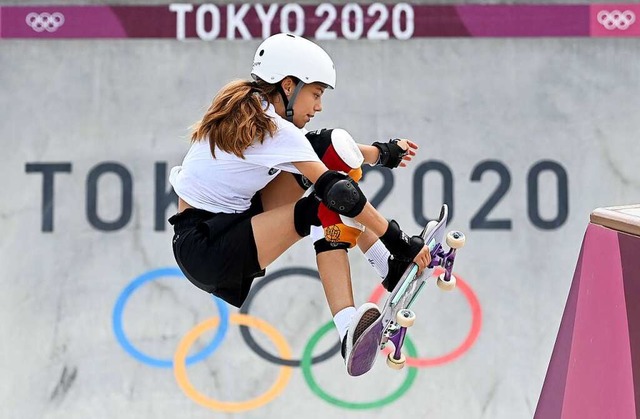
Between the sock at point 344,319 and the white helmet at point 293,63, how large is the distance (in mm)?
822

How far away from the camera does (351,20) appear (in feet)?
21.9

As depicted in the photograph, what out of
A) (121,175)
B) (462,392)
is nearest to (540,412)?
(462,392)

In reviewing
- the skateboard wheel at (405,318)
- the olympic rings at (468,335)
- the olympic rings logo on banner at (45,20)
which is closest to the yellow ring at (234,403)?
the olympic rings at (468,335)

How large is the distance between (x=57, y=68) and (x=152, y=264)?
1.49 meters

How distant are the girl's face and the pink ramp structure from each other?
3.59ft

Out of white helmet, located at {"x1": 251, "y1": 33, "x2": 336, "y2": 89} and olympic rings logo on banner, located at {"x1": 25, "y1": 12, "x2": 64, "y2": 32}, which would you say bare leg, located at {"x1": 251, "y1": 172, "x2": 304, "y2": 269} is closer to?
white helmet, located at {"x1": 251, "y1": 33, "x2": 336, "y2": 89}

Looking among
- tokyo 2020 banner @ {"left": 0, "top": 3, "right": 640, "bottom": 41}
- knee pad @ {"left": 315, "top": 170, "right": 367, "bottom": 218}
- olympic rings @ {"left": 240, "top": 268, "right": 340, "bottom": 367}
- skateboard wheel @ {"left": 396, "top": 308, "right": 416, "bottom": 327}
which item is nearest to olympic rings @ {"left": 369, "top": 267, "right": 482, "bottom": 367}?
olympic rings @ {"left": 240, "top": 268, "right": 340, "bottom": 367}

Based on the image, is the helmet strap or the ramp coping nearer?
the ramp coping

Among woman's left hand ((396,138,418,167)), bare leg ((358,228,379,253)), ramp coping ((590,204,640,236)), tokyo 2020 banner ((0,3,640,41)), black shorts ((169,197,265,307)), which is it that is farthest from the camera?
tokyo 2020 banner ((0,3,640,41))

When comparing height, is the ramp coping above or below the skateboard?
above

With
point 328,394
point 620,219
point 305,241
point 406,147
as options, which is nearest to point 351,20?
point 305,241

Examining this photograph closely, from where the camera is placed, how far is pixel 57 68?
6.75 m

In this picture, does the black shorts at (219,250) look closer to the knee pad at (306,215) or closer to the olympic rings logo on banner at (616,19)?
the knee pad at (306,215)

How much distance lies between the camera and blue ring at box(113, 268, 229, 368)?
21.5ft
